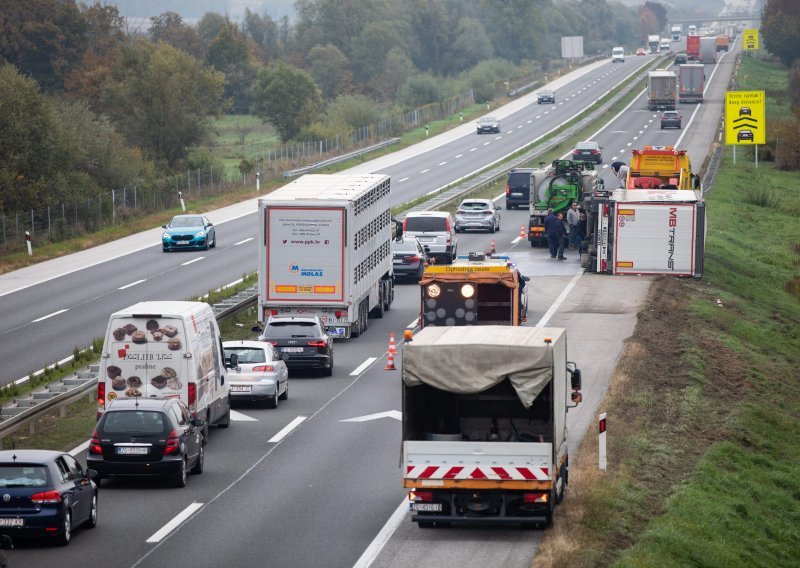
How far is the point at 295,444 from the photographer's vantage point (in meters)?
26.3

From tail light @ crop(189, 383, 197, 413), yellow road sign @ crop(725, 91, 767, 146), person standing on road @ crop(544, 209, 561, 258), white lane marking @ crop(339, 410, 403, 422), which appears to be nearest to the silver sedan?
white lane marking @ crop(339, 410, 403, 422)

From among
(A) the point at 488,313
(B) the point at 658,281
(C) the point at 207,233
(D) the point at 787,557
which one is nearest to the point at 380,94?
(C) the point at 207,233

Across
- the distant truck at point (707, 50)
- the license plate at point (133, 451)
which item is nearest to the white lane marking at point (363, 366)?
the license plate at point (133, 451)

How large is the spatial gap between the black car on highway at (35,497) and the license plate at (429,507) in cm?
456

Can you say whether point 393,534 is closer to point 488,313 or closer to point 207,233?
point 488,313

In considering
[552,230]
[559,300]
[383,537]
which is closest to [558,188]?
[552,230]

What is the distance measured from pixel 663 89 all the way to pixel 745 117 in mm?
35361

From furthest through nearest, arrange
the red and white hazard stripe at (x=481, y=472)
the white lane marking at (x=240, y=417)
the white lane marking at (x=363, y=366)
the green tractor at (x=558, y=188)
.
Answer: the green tractor at (x=558, y=188) → the white lane marking at (x=363, y=366) → the white lane marking at (x=240, y=417) → the red and white hazard stripe at (x=481, y=472)

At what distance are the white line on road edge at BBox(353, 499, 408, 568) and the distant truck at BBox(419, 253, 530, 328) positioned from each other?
1023cm

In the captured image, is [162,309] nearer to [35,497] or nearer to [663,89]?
[35,497]

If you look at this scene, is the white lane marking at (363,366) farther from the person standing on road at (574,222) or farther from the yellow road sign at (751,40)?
the yellow road sign at (751,40)

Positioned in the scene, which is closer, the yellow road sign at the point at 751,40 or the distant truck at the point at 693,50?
the distant truck at the point at 693,50

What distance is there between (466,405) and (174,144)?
219 feet

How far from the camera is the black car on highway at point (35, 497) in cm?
1827
